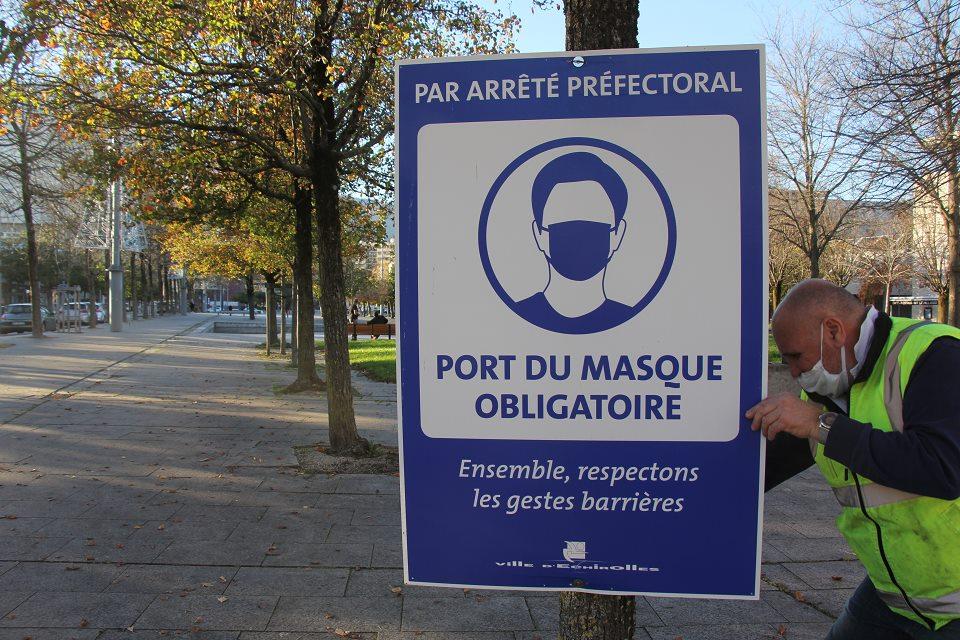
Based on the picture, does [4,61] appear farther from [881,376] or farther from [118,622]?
[881,376]

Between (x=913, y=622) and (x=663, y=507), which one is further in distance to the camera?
(x=913, y=622)

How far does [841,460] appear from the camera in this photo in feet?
5.81

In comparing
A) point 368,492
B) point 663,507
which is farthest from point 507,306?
point 368,492

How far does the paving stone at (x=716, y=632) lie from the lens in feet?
13.2

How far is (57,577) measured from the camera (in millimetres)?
4574

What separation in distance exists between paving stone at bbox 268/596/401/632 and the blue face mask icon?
2980mm

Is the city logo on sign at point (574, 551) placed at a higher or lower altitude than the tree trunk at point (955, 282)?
lower

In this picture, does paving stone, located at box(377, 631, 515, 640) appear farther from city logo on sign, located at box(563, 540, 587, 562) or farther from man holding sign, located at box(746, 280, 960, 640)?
city logo on sign, located at box(563, 540, 587, 562)

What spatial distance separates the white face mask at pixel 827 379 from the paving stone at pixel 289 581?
3.36 metres

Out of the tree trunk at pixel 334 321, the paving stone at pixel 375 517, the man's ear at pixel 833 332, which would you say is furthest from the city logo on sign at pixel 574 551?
the tree trunk at pixel 334 321

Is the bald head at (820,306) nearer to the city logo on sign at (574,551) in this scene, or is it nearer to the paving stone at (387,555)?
the city logo on sign at (574,551)

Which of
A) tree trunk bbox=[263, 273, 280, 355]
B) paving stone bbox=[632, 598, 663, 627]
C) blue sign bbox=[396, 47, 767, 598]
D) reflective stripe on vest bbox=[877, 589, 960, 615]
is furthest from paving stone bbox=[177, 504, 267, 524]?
tree trunk bbox=[263, 273, 280, 355]

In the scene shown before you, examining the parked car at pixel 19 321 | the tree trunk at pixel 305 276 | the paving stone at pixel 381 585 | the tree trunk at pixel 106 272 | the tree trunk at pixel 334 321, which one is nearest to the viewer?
the paving stone at pixel 381 585

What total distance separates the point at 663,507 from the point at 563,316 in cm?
53
